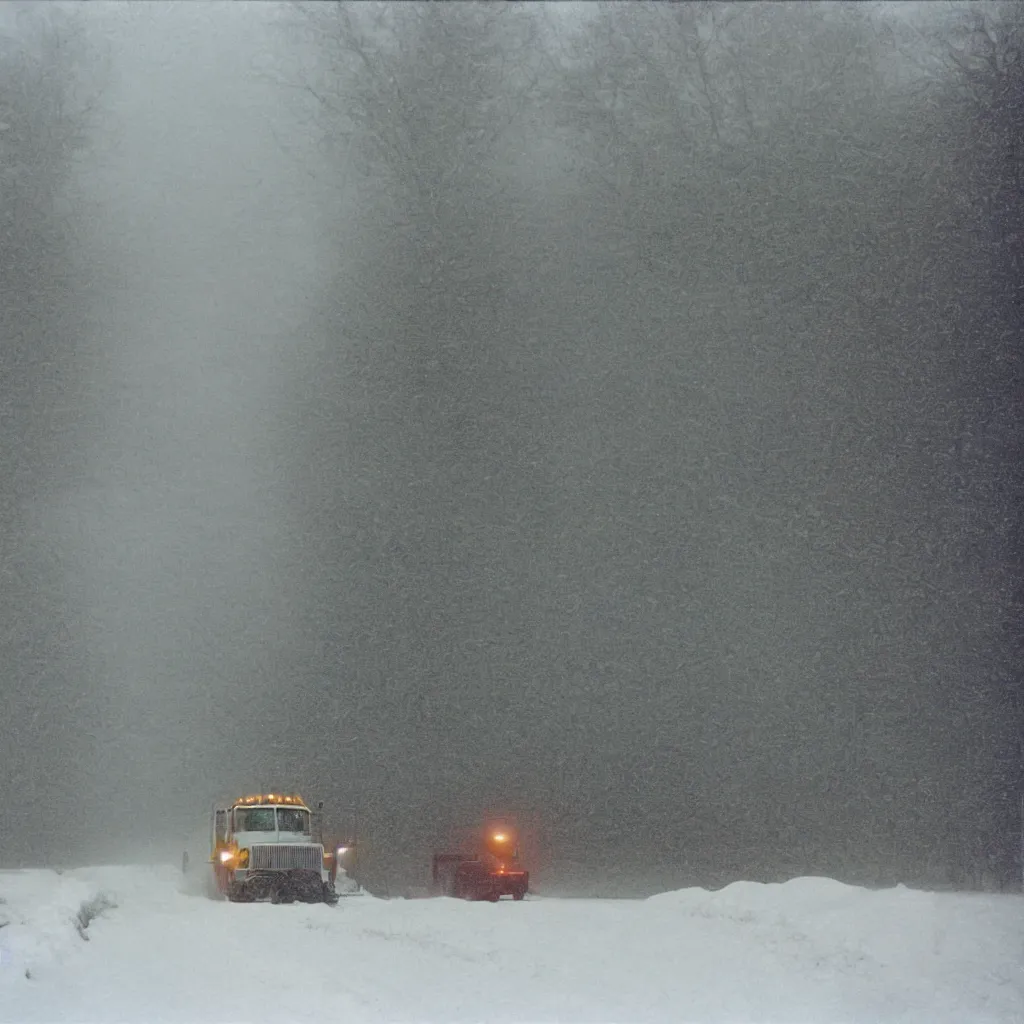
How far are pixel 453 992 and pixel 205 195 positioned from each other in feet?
224

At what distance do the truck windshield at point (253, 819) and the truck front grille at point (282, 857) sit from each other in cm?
110

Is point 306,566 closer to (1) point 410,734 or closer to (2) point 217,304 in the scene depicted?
(1) point 410,734

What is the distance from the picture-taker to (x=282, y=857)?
75.9 feet

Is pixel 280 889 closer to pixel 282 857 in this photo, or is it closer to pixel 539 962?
pixel 282 857

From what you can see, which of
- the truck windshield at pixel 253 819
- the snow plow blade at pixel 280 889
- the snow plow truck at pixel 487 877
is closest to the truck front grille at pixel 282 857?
the snow plow blade at pixel 280 889

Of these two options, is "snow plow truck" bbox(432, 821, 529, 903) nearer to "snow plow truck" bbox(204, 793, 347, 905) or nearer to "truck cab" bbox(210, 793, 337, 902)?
"snow plow truck" bbox(204, 793, 347, 905)

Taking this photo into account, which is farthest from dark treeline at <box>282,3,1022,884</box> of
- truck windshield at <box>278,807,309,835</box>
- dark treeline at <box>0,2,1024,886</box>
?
truck windshield at <box>278,807,309,835</box>

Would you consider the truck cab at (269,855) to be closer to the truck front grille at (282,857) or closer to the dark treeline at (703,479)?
the truck front grille at (282,857)

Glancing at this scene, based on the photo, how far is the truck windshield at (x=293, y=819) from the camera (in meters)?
24.5

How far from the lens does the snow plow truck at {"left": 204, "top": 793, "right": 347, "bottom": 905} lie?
73.7 ft

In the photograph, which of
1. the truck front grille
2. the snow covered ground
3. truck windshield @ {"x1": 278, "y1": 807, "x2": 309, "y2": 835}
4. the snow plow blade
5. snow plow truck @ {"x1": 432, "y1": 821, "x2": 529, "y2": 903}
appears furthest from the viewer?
snow plow truck @ {"x1": 432, "y1": 821, "x2": 529, "y2": 903}

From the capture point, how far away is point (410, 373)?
67250 millimetres

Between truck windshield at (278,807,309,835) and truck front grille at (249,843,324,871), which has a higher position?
truck windshield at (278,807,309,835)

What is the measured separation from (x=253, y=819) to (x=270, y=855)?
4.84 ft
